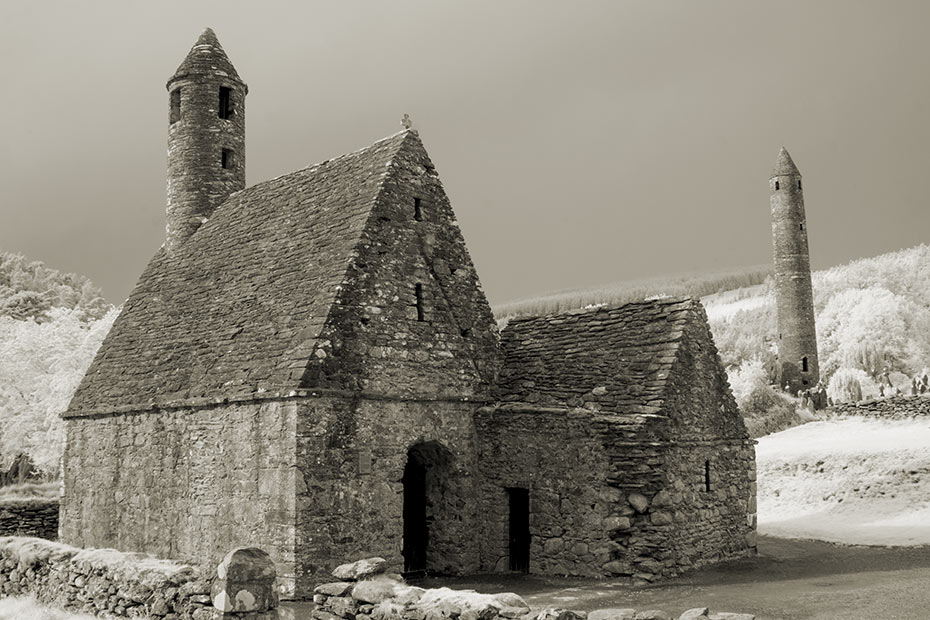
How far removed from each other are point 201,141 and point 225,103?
148 centimetres

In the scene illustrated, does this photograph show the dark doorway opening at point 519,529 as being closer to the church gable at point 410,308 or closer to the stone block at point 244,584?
the church gable at point 410,308

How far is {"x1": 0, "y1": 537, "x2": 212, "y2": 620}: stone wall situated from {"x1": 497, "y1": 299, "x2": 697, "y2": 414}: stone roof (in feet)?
25.4

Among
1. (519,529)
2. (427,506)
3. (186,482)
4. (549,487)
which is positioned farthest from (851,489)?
(186,482)

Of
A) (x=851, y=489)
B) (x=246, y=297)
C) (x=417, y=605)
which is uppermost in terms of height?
(x=246, y=297)

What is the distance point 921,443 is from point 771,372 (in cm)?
2654

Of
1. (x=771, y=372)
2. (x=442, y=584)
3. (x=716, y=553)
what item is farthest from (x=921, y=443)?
(x=771, y=372)

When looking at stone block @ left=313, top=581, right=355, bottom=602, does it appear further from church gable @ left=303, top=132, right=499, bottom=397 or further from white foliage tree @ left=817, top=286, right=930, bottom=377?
white foliage tree @ left=817, top=286, right=930, bottom=377

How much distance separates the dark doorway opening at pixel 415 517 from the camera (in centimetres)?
1694

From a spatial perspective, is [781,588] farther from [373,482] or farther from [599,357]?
[373,482]

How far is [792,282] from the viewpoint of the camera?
155ft

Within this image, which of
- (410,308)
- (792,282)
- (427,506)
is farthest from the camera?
(792,282)

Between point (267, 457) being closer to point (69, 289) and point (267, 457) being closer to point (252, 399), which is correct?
point (252, 399)

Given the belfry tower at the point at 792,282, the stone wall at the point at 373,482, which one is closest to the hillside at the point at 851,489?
the stone wall at the point at 373,482

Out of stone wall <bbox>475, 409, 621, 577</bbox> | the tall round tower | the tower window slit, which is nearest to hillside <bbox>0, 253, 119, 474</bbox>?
the tall round tower
